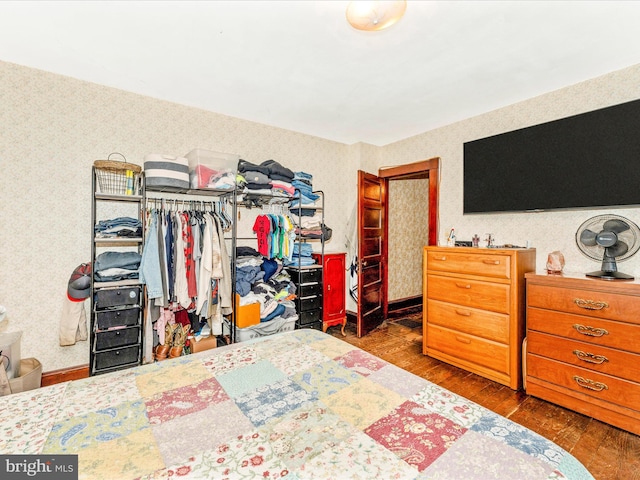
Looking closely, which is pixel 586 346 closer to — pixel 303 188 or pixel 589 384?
pixel 589 384

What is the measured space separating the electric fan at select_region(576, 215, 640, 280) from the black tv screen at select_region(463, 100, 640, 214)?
0.47ft

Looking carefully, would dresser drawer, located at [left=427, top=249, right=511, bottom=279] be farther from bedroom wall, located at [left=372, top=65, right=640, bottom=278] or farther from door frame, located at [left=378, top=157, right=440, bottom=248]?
door frame, located at [left=378, top=157, right=440, bottom=248]

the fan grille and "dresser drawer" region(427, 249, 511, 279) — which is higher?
the fan grille

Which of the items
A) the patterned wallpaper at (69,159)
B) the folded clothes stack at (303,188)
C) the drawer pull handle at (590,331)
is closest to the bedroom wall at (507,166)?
the patterned wallpaper at (69,159)

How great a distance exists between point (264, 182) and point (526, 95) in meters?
2.62

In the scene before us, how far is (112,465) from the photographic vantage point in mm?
779

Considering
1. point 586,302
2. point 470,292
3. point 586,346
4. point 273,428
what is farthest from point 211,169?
point 586,346

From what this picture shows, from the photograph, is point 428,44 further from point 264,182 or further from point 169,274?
point 169,274

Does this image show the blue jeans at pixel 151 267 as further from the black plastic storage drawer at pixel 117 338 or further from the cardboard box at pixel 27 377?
the cardboard box at pixel 27 377

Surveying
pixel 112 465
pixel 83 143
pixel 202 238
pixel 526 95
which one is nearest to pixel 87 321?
pixel 202 238

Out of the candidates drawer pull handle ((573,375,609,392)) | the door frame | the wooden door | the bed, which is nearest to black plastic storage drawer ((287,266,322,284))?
the wooden door

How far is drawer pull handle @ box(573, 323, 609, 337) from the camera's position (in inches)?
76.9

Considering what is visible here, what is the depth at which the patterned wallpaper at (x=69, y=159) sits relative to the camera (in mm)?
2316

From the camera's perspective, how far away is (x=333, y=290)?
3.68m
